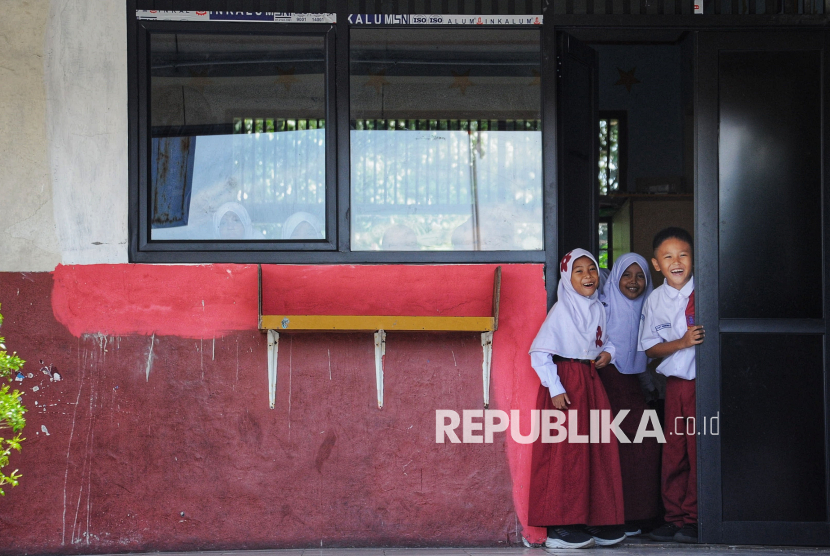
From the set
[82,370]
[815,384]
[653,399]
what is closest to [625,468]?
[653,399]

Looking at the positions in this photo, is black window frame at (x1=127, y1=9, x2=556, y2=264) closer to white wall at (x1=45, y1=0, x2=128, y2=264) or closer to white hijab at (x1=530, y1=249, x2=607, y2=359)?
white wall at (x1=45, y1=0, x2=128, y2=264)

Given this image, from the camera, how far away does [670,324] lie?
14.4ft

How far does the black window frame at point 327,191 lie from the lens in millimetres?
4191

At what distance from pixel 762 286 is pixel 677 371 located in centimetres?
62

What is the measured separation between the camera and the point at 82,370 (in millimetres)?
4109

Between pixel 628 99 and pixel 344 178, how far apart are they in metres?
4.87

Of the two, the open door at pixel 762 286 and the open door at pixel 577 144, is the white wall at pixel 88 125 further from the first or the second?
the open door at pixel 762 286

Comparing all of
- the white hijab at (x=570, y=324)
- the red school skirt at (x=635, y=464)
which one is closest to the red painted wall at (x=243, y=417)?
the white hijab at (x=570, y=324)

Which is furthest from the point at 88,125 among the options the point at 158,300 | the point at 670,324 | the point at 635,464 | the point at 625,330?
the point at 635,464

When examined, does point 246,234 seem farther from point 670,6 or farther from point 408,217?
point 670,6

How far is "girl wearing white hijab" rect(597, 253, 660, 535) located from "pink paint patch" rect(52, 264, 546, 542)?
0.63m

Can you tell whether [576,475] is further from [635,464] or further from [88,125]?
[88,125]

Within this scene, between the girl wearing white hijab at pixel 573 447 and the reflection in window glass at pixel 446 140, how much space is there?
36 cm

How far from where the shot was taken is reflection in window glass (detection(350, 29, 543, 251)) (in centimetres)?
430
